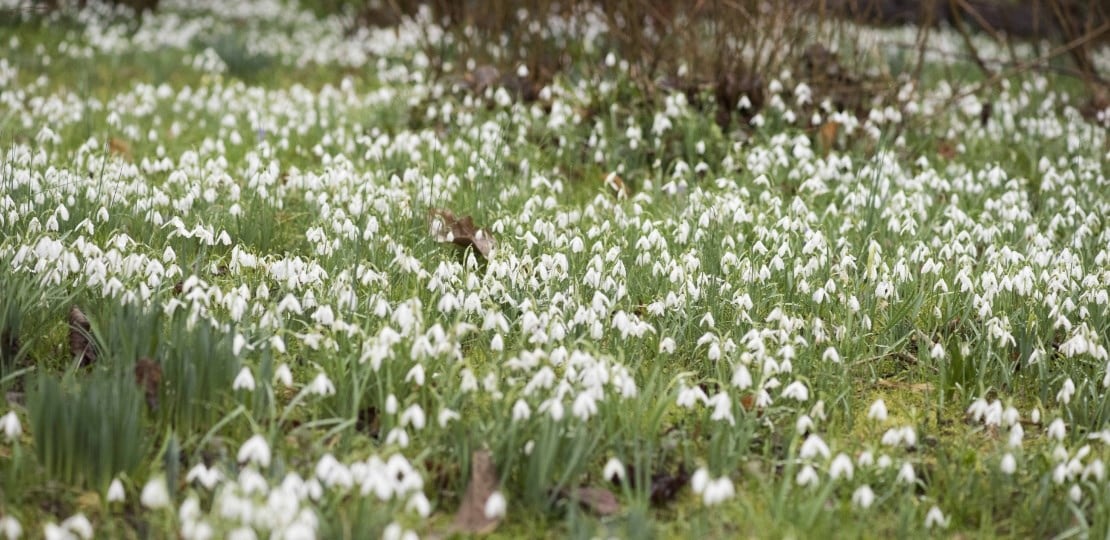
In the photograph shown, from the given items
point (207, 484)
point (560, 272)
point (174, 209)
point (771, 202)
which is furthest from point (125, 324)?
point (771, 202)

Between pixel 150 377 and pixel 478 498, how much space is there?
33.1 inches

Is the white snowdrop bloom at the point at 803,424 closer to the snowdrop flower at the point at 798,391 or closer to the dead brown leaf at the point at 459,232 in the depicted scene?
the snowdrop flower at the point at 798,391

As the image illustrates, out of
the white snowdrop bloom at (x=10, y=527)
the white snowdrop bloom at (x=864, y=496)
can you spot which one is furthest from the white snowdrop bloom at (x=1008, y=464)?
the white snowdrop bloom at (x=10, y=527)

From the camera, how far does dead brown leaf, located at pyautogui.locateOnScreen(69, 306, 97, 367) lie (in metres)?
2.99

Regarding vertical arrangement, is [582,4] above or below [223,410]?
above

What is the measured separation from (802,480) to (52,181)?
9.96 ft

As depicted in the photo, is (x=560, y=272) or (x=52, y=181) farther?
(x=52, y=181)

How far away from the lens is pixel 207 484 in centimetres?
219

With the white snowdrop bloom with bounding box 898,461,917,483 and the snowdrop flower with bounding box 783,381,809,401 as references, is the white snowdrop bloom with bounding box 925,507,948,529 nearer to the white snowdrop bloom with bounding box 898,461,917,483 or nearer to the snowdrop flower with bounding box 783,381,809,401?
the white snowdrop bloom with bounding box 898,461,917,483

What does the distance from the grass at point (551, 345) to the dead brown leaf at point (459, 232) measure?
66mm

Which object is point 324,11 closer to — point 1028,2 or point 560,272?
point 1028,2

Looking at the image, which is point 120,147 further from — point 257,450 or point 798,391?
point 798,391

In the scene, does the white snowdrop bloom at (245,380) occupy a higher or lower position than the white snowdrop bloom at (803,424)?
higher

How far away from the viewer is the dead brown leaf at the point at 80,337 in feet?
9.80
